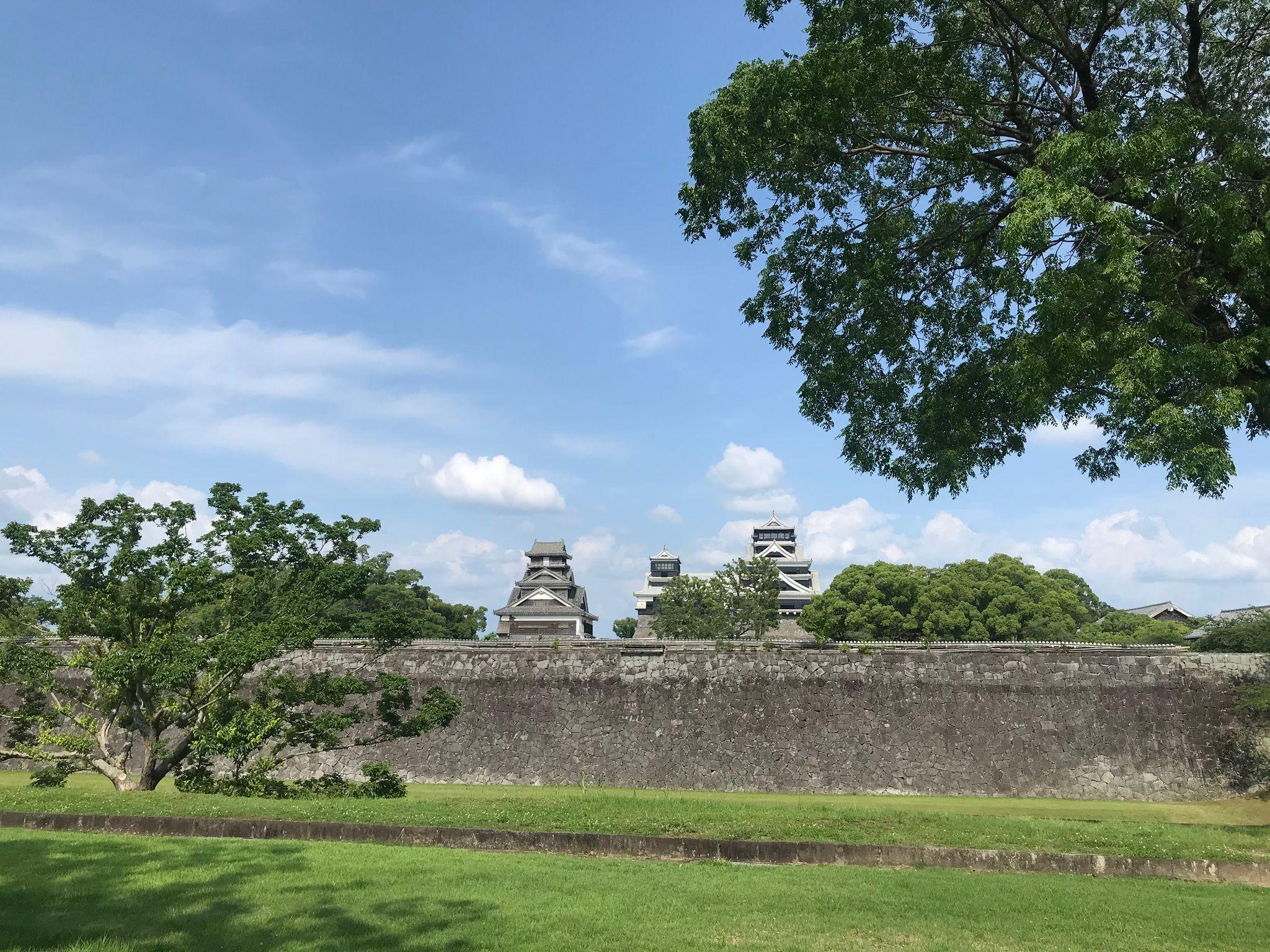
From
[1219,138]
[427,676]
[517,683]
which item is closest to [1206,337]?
[1219,138]

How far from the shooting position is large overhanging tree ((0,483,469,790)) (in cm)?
1196

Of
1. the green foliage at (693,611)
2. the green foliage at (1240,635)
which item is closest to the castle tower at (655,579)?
the green foliage at (693,611)

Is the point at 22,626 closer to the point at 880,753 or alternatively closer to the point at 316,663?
the point at 316,663

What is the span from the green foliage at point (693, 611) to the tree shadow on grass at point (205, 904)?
34684 mm

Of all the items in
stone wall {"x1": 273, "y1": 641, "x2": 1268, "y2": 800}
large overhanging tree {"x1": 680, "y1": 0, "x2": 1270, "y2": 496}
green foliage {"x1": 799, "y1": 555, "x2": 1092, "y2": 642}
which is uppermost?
large overhanging tree {"x1": 680, "y1": 0, "x2": 1270, "y2": 496}

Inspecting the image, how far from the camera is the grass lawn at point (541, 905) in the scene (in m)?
4.67

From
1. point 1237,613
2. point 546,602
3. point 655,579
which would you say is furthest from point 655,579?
point 1237,613

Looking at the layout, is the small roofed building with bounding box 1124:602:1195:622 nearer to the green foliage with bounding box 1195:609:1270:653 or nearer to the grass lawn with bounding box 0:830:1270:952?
the green foliage with bounding box 1195:609:1270:653

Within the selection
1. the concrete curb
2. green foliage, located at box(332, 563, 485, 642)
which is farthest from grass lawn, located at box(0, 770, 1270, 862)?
green foliage, located at box(332, 563, 485, 642)

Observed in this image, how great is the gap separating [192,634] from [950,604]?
1316 inches

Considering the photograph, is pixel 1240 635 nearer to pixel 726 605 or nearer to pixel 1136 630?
pixel 1136 630

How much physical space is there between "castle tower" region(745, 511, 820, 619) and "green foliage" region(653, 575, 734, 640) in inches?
1122

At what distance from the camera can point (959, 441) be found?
10984 mm

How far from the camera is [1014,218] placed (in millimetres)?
8102
